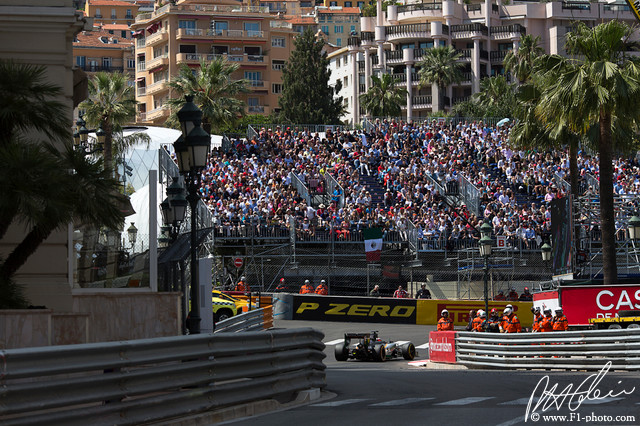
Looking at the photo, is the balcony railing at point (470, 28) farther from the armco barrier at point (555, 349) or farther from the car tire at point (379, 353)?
the armco barrier at point (555, 349)

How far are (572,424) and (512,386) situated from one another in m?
5.12

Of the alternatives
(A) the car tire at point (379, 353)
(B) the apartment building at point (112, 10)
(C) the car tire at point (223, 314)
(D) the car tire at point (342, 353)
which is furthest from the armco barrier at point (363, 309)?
(B) the apartment building at point (112, 10)

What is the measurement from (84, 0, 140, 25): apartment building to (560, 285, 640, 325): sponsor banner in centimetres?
13423

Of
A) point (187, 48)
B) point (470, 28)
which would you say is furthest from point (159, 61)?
point (470, 28)

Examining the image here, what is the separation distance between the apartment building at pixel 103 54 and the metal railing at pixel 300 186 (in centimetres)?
8563

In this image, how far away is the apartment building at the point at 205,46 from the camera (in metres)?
100

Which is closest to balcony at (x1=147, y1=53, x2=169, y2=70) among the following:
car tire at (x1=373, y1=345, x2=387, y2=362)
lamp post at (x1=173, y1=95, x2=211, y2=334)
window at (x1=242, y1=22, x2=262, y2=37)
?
window at (x1=242, y1=22, x2=262, y2=37)

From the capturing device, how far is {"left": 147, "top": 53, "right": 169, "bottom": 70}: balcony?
10044 cm

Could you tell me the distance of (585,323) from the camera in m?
29.3

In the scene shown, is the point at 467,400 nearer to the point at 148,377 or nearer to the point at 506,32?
the point at 148,377

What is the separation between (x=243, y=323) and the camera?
30.6m

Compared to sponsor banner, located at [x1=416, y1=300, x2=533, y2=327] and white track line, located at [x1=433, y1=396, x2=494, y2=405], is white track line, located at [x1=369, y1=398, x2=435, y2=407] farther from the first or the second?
sponsor banner, located at [x1=416, y1=300, x2=533, y2=327]

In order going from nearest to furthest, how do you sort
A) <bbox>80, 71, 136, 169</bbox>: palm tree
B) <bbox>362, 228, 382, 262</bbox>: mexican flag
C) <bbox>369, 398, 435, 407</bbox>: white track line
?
<bbox>369, 398, 435, 407</bbox>: white track line < <bbox>362, 228, 382, 262</bbox>: mexican flag < <bbox>80, 71, 136, 169</bbox>: palm tree

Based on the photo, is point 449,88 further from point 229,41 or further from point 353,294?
point 353,294
